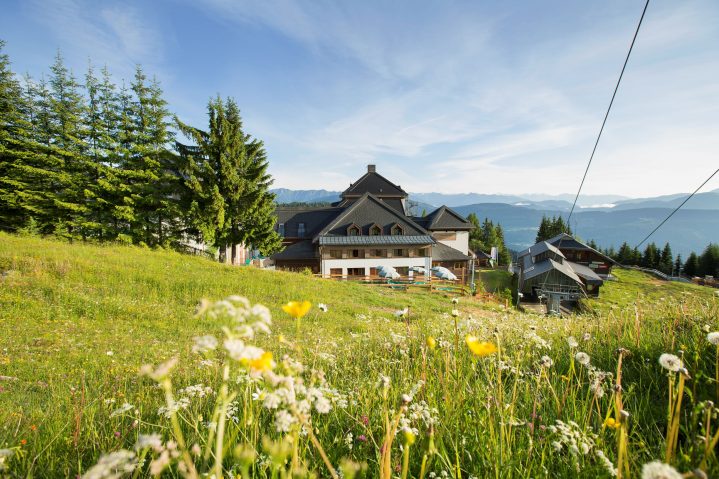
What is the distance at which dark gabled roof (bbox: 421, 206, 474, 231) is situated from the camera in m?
44.1

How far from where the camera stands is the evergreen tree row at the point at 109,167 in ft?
78.5

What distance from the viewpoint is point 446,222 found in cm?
4466

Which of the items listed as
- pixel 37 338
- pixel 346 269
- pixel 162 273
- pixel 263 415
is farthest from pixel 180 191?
pixel 263 415

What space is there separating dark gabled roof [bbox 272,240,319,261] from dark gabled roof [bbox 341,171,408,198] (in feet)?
45.7

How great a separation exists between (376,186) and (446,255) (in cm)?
1611

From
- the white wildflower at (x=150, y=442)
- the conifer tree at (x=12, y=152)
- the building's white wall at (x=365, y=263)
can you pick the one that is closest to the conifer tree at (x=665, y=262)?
the building's white wall at (x=365, y=263)

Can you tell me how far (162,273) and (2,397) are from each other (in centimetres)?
1158

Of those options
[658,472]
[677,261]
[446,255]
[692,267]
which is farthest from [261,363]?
[677,261]

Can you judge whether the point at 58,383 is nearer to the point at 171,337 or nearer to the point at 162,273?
the point at 171,337

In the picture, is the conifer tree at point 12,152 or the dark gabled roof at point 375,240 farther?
the dark gabled roof at point 375,240

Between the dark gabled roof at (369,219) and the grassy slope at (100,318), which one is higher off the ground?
the dark gabled roof at (369,219)

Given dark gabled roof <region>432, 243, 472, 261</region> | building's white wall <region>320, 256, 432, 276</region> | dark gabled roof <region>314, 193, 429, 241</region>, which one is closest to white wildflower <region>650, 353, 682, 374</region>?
building's white wall <region>320, 256, 432, 276</region>

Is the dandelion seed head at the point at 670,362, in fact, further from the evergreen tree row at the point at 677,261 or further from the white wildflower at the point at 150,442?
the evergreen tree row at the point at 677,261

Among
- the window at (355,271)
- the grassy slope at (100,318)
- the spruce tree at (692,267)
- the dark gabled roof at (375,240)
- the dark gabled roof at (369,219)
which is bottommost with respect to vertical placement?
the spruce tree at (692,267)
